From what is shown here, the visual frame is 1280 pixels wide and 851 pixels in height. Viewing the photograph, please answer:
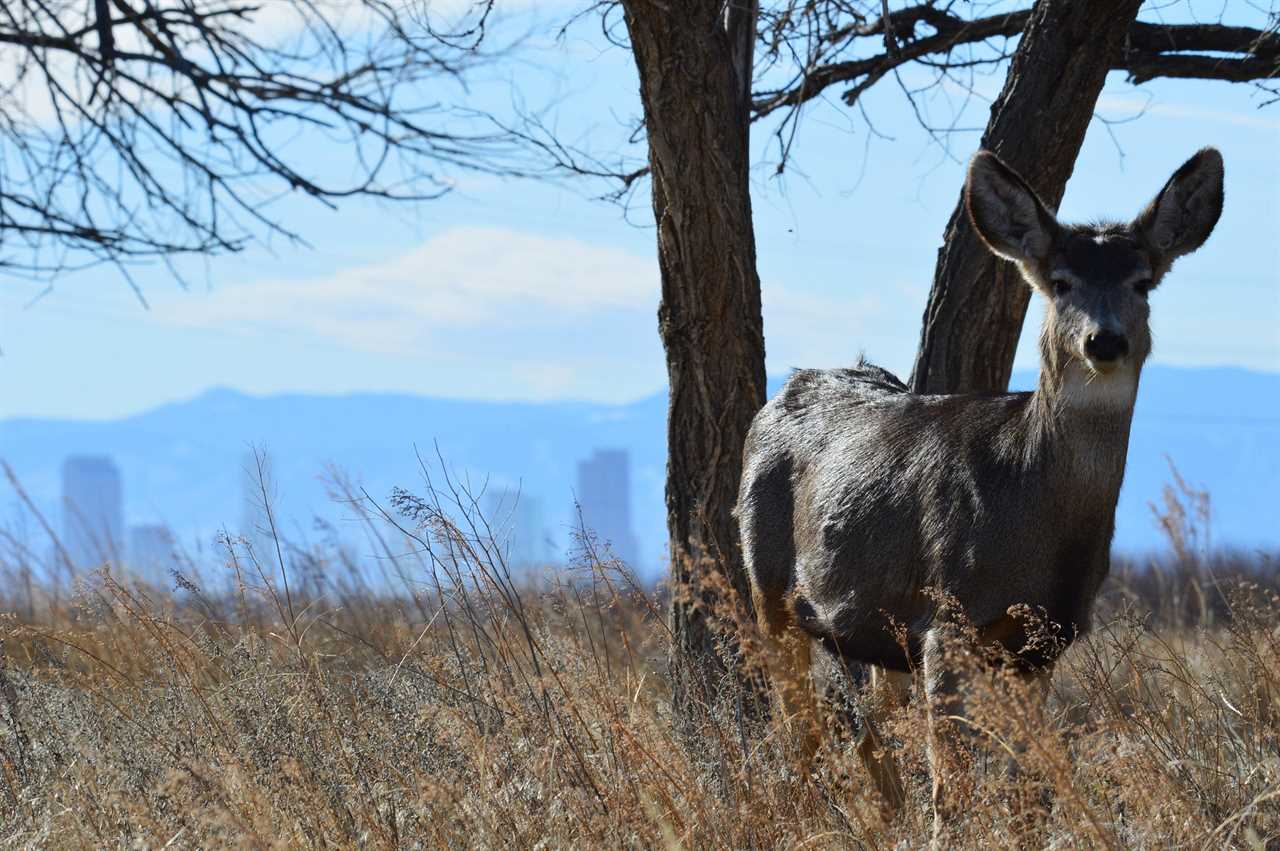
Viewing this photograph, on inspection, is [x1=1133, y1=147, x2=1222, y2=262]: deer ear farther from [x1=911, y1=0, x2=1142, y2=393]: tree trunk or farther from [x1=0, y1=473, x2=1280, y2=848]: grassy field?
[x1=911, y1=0, x2=1142, y2=393]: tree trunk

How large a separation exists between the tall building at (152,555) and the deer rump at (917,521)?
4852mm

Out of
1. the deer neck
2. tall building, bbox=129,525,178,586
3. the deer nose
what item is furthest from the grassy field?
tall building, bbox=129,525,178,586

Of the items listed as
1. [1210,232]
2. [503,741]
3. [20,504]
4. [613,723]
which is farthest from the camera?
[20,504]

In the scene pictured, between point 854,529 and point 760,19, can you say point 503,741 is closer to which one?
point 854,529

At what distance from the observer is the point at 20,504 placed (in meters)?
11.1

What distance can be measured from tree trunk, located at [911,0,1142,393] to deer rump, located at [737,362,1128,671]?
1.11 metres

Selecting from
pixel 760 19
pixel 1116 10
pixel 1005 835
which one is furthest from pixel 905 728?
pixel 760 19

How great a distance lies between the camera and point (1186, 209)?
18.8 feet

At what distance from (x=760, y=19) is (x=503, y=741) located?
15.2ft

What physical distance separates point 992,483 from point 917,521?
0.95 ft

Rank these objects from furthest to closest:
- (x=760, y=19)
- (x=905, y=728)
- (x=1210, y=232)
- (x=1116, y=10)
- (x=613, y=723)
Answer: (x=760, y=19), (x=1116, y=10), (x=1210, y=232), (x=613, y=723), (x=905, y=728)

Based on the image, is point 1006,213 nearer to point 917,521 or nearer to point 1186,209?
point 1186,209

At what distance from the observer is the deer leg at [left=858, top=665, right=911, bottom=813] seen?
5.65 meters

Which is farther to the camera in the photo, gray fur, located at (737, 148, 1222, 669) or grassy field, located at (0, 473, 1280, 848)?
gray fur, located at (737, 148, 1222, 669)
